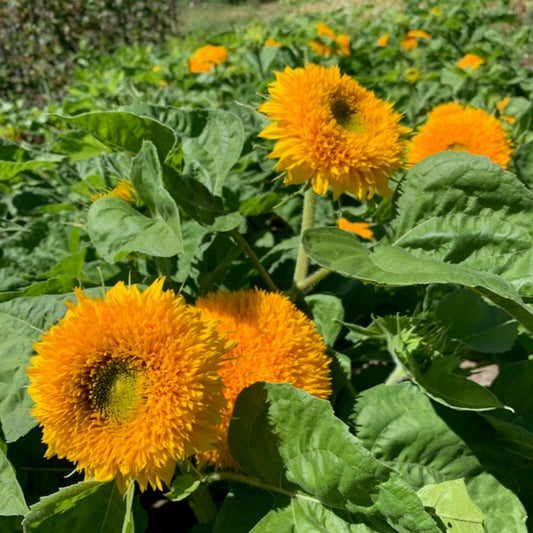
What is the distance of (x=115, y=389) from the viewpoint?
0.80m

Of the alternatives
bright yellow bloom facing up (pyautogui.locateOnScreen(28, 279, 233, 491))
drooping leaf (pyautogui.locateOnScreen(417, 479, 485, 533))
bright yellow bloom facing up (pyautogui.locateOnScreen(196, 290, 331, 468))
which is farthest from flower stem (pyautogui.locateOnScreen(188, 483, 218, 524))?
drooping leaf (pyautogui.locateOnScreen(417, 479, 485, 533))

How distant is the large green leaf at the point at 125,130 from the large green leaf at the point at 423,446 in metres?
0.62

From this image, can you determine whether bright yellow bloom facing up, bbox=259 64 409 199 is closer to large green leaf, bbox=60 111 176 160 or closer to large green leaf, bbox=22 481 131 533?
large green leaf, bbox=60 111 176 160

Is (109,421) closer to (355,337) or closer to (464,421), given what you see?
(464,421)

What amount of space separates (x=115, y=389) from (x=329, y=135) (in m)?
0.59

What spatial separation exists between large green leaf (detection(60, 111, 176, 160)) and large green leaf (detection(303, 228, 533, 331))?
348 millimetres

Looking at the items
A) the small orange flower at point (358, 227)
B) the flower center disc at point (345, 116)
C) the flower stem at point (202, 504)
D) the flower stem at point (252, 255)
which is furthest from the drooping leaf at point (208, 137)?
the flower stem at point (202, 504)

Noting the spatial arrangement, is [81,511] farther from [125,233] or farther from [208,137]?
[208,137]

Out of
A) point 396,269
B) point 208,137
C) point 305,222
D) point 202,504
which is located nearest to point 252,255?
point 305,222

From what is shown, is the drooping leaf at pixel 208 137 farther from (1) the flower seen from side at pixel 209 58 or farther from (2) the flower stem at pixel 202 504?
(1) the flower seen from side at pixel 209 58

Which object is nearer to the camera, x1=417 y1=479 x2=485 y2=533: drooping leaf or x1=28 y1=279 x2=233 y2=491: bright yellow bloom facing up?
x1=28 y1=279 x2=233 y2=491: bright yellow bloom facing up

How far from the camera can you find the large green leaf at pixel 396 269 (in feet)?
2.90

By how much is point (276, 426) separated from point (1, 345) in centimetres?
49

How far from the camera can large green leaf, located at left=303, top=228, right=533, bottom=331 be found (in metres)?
0.88
